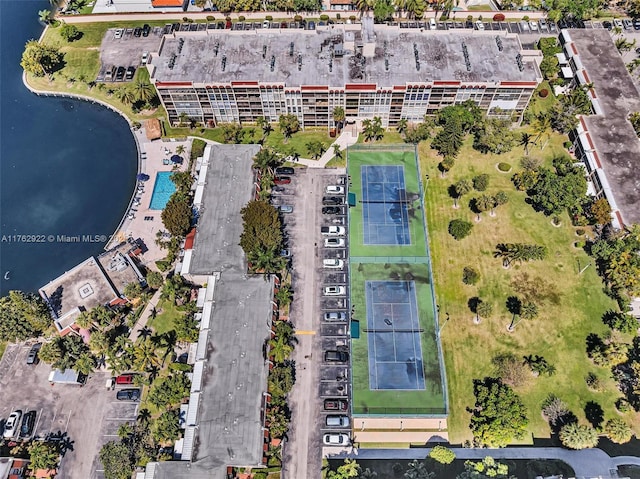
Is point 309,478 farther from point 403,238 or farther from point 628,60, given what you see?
point 628,60

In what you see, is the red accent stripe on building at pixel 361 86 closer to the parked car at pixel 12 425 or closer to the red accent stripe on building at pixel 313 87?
the red accent stripe on building at pixel 313 87

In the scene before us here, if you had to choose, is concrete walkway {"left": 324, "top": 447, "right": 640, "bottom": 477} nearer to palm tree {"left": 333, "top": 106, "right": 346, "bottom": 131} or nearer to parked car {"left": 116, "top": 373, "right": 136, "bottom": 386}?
parked car {"left": 116, "top": 373, "right": 136, "bottom": 386}

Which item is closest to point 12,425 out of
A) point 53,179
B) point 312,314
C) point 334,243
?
point 312,314

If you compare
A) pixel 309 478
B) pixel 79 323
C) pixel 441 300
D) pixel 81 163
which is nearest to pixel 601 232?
pixel 441 300

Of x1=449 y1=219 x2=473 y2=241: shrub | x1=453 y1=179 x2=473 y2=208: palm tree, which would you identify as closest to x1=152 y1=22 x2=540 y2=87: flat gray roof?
x1=453 y1=179 x2=473 y2=208: palm tree

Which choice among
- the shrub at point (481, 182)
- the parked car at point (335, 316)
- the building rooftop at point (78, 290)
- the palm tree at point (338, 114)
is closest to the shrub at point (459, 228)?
the shrub at point (481, 182)
